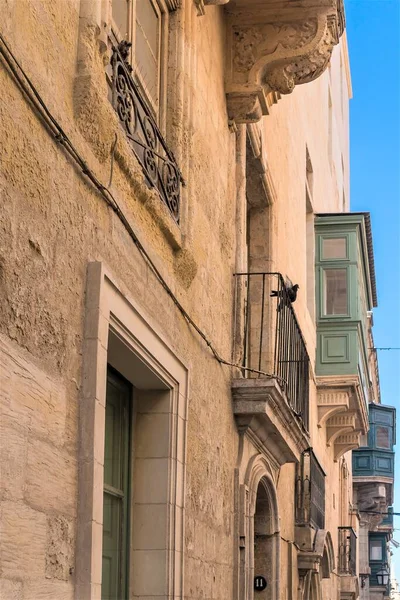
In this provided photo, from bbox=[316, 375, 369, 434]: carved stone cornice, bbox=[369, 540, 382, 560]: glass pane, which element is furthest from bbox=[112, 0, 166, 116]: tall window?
bbox=[369, 540, 382, 560]: glass pane

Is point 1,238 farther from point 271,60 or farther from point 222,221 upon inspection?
point 271,60

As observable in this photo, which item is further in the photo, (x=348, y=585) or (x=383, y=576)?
(x=383, y=576)

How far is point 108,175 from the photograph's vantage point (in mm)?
5707

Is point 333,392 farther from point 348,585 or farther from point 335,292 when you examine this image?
point 348,585

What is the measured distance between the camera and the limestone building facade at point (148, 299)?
14.8ft

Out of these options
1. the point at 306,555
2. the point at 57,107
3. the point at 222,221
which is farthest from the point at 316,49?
the point at 306,555

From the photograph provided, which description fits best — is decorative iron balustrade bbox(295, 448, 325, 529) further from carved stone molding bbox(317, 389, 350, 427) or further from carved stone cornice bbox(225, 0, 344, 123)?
carved stone cornice bbox(225, 0, 344, 123)

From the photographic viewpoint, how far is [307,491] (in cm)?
1417

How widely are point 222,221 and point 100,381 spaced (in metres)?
3.89

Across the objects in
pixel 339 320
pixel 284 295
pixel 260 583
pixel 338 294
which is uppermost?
pixel 338 294

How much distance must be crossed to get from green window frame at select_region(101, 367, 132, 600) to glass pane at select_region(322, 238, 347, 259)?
1267cm

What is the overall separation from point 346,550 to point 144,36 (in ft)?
57.2

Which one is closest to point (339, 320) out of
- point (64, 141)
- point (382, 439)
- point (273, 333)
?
point (273, 333)

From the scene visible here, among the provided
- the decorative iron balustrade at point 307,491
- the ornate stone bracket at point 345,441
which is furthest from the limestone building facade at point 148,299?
the ornate stone bracket at point 345,441
